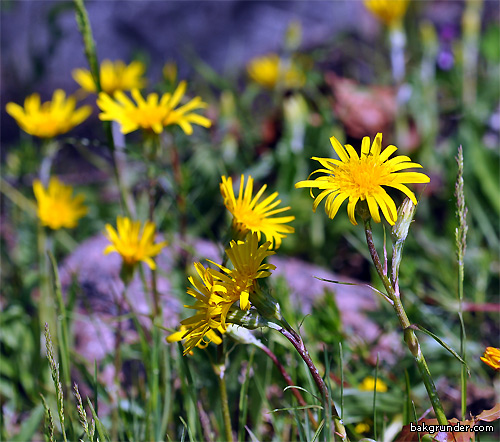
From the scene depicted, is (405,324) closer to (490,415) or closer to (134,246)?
(490,415)

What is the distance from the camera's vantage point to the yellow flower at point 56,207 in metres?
2.15

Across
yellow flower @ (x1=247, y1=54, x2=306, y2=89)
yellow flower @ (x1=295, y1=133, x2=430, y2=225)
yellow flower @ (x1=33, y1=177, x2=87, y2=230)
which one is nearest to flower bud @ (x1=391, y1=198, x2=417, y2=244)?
yellow flower @ (x1=295, y1=133, x2=430, y2=225)

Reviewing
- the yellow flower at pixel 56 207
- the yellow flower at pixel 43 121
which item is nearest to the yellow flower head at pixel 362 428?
the yellow flower at pixel 56 207

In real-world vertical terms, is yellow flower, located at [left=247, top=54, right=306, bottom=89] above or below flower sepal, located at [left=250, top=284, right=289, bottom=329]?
above

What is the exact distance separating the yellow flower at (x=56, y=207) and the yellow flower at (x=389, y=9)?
207 cm

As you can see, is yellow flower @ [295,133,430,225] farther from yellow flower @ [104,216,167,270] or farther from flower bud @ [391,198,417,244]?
yellow flower @ [104,216,167,270]

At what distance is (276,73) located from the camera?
3.70m

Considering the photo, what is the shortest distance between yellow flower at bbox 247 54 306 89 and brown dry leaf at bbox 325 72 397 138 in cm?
19

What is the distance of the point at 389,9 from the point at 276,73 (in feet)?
2.61

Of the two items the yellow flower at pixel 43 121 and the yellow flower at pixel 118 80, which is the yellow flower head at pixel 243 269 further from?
the yellow flower at pixel 118 80

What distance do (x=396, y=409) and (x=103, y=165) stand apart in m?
2.39

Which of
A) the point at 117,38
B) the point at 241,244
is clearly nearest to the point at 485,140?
the point at 241,244

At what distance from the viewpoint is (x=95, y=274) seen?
246 cm

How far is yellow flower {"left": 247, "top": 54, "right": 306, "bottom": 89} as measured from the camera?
3.29 metres
